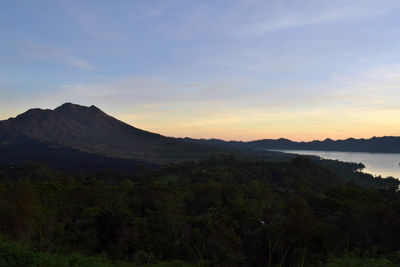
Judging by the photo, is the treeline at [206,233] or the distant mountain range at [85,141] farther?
the distant mountain range at [85,141]

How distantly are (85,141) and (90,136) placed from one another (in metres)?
8.08

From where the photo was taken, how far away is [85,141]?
4567 inches

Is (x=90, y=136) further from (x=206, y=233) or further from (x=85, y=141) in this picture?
(x=206, y=233)

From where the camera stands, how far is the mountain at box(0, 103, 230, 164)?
102438 millimetres

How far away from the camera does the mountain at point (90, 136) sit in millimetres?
102438

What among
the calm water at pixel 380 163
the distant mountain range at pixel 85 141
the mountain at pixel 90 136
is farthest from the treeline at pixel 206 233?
the mountain at pixel 90 136

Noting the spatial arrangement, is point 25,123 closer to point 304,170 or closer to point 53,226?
point 304,170

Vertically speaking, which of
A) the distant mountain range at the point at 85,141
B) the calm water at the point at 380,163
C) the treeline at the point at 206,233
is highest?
the distant mountain range at the point at 85,141

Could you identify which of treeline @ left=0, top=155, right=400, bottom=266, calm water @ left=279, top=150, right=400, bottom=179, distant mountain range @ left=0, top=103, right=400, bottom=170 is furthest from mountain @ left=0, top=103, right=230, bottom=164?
treeline @ left=0, top=155, right=400, bottom=266

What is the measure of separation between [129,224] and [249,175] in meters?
31.6

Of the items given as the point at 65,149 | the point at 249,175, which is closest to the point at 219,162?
the point at 249,175

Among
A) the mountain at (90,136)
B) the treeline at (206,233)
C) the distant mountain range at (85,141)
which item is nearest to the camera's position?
the treeline at (206,233)

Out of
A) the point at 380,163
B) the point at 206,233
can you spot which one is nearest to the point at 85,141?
the point at 380,163

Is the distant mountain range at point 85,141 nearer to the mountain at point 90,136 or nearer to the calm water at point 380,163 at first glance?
the mountain at point 90,136
